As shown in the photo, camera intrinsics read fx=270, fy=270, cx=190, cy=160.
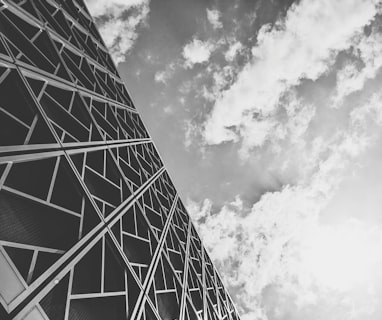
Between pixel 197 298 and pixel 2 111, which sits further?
pixel 197 298

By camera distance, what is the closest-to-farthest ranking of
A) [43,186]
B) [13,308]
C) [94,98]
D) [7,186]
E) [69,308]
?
[13,308]
[7,186]
[69,308]
[43,186]
[94,98]

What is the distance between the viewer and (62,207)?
8359 millimetres

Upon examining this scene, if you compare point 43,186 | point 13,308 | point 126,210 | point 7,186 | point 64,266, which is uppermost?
point 126,210

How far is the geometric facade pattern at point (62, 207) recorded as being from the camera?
19.8 ft

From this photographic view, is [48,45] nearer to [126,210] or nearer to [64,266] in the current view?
[126,210]

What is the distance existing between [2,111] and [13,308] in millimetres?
4859

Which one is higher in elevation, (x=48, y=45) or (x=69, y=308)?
(x=48, y=45)

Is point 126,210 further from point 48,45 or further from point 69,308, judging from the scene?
point 48,45

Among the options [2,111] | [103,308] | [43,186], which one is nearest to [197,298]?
[103,308]

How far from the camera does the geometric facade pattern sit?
604 centimetres

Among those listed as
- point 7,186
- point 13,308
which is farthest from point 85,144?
point 13,308

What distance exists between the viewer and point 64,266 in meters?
6.83

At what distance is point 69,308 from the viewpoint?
6.76 metres

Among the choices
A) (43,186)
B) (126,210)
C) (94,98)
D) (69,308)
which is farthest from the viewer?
(94,98)
